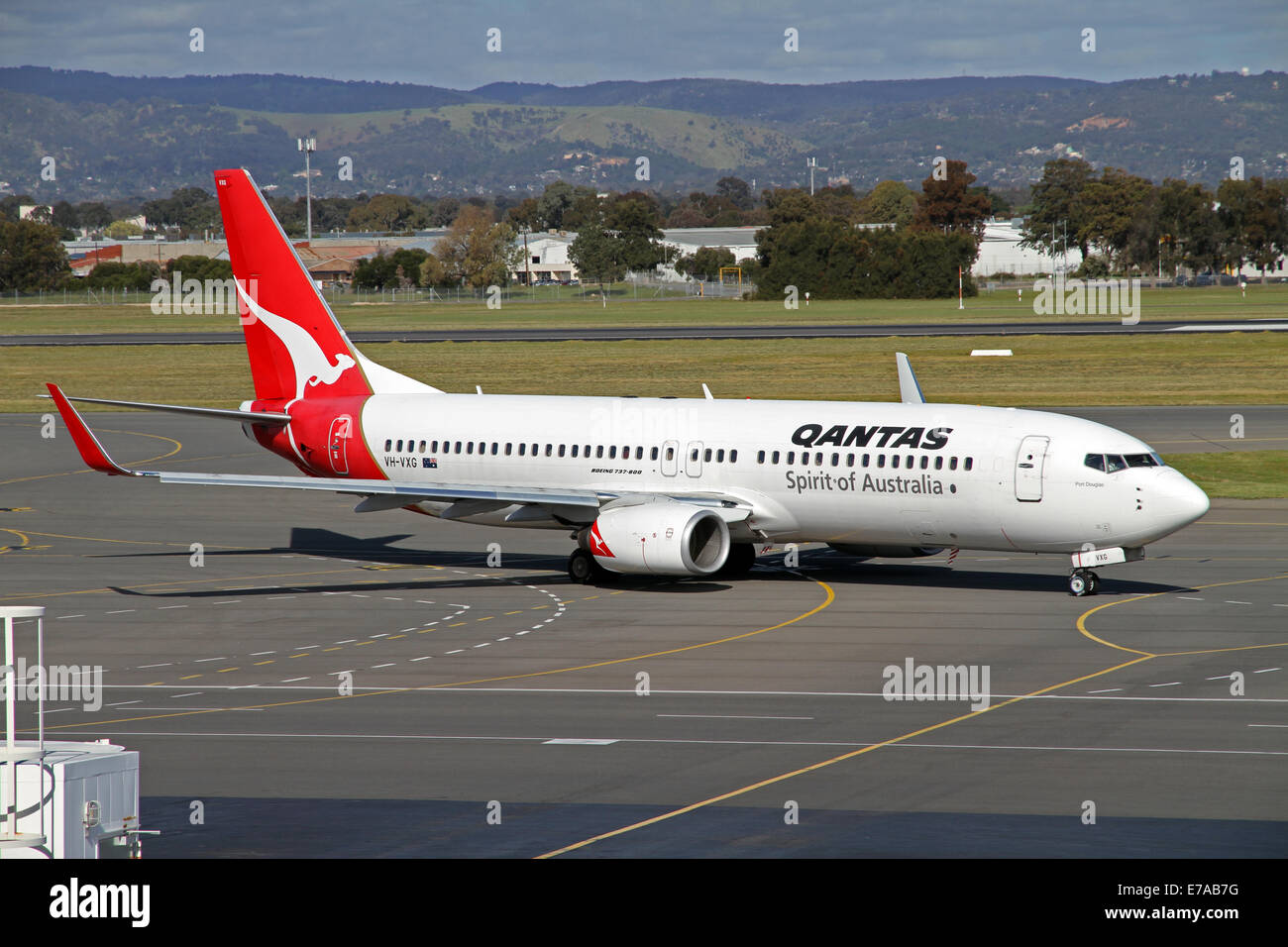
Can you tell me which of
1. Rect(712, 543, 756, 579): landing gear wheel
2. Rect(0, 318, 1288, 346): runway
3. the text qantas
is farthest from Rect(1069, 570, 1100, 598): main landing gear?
Rect(0, 318, 1288, 346): runway

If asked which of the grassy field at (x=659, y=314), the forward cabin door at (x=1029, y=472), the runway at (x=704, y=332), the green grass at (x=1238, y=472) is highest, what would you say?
the grassy field at (x=659, y=314)

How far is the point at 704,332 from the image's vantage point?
13350 centimetres

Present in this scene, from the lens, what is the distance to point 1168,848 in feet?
59.3

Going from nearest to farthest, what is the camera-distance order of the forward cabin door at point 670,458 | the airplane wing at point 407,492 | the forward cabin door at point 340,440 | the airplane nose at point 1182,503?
1. the airplane nose at point 1182,503
2. the airplane wing at point 407,492
3. the forward cabin door at point 670,458
4. the forward cabin door at point 340,440

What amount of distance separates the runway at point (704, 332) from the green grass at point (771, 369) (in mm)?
4905

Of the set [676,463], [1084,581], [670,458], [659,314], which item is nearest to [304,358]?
[670,458]

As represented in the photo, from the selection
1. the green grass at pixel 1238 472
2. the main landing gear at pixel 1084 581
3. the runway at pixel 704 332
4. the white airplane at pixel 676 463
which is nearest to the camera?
the white airplane at pixel 676 463

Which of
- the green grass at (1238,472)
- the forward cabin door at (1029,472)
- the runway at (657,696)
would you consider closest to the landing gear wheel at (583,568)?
the runway at (657,696)

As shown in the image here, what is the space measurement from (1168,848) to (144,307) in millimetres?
193043

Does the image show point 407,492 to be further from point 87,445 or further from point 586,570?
point 87,445

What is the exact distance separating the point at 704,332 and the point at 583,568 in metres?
94.3

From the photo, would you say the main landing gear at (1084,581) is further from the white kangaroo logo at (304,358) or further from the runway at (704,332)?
the runway at (704,332)

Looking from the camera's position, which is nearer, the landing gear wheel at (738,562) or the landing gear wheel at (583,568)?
the landing gear wheel at (583,568)

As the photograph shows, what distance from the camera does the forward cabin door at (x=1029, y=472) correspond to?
3584cm
